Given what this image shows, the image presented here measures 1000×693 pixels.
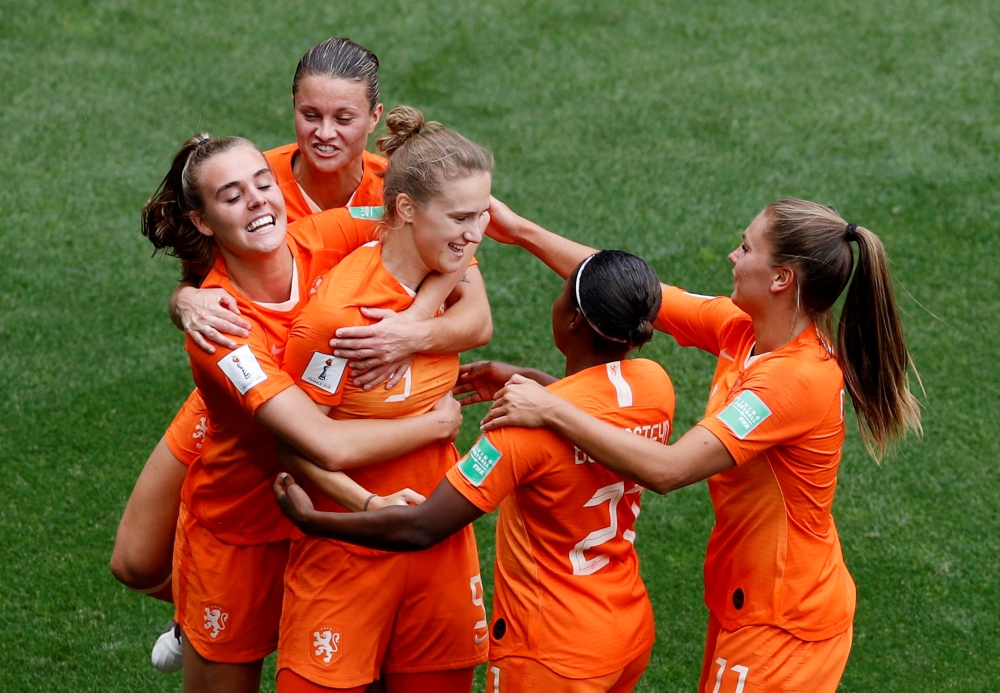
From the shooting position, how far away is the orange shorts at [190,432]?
4.04m

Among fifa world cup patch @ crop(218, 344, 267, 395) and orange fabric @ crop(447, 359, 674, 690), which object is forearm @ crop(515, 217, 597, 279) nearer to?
orange fabric @ crop(447, 359, 674, 690)

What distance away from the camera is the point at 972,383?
21.5 feet

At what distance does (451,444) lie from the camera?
366 cm

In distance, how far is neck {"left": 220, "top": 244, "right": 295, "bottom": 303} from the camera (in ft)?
11.6

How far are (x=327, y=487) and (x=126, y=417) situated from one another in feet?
10.9

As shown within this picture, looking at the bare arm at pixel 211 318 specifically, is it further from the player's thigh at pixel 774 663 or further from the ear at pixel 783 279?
the player's thigh at pixel 774 663

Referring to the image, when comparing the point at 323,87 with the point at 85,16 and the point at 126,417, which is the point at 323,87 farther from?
the point at 85,16

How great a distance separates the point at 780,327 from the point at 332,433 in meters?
1.31

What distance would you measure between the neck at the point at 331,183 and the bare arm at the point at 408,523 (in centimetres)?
138

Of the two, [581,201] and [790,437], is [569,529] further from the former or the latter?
[581,201]

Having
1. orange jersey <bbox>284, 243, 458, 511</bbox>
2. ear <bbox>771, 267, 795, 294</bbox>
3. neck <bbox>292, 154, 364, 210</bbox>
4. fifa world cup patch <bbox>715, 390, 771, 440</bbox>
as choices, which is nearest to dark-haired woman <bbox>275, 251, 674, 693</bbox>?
fifa world cup patch <bbox>715, 390, 771, 440</bbox>

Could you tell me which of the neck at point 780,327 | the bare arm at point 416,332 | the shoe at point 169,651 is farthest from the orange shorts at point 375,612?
the shoe at point 169,651

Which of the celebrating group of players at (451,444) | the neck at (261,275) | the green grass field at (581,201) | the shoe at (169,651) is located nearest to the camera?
the celebrating group of players at (451,444)

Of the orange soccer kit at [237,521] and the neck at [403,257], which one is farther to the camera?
the orange soccer kit at [237,521]
